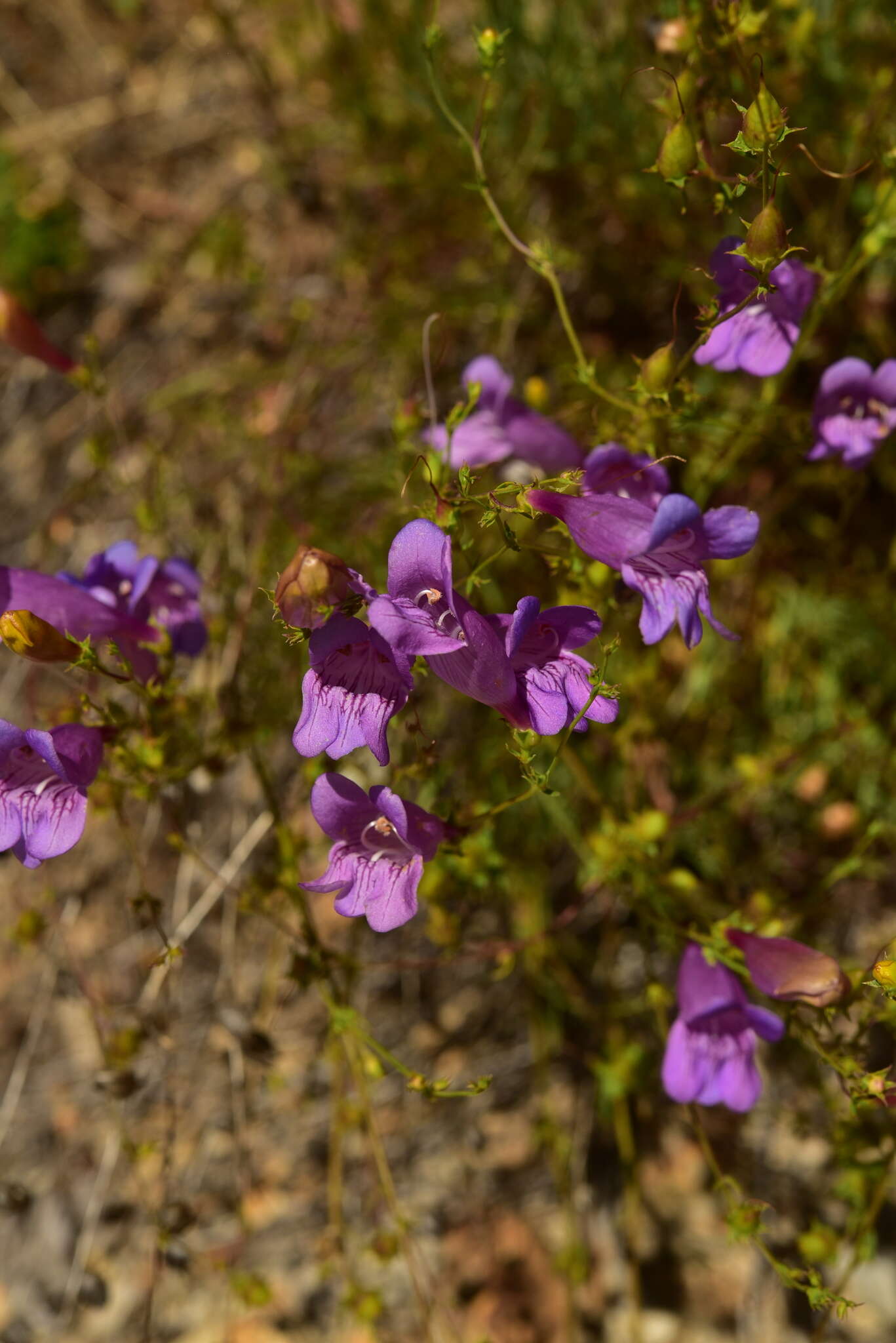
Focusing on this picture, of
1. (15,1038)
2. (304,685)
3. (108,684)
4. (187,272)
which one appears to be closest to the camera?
(304,685)

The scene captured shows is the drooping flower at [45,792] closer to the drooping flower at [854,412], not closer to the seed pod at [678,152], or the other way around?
the seed pod at [678,152]

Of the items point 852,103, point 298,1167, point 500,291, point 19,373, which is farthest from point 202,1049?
point 852,103

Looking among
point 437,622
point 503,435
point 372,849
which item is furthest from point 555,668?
point 503,435

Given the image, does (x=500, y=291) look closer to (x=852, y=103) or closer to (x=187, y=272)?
(x=852, y=103)

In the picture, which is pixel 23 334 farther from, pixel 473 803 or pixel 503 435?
pixel 473 803

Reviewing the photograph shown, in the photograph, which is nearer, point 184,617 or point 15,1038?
point 184,617
